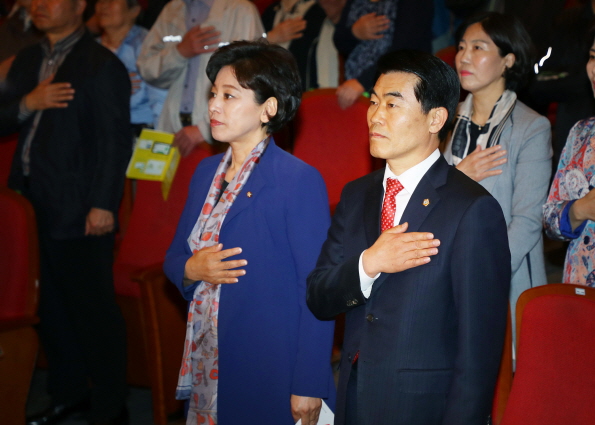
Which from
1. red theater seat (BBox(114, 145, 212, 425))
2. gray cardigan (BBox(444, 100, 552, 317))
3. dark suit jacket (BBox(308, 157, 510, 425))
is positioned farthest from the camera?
red theater seat (BBox(114, 145, 212, 425))

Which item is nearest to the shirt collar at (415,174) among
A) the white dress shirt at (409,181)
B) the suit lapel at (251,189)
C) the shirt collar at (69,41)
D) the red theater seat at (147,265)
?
the white dress shirt at (409,181)

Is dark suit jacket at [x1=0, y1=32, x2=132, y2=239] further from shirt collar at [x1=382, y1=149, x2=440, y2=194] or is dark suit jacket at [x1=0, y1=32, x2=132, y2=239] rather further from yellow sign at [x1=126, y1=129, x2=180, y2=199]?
shirt collar at [x1=382, y1=149, x2=440, y2=194]

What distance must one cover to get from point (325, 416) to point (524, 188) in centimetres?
101

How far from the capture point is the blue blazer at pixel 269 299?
1723 millimetres

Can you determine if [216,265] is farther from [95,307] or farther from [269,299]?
[95,307]

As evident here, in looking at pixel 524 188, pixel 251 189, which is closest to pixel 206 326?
pixel 251 189

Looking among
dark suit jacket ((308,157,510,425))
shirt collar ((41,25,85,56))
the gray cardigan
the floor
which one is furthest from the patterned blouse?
shirt collar ((41,25,85,56))

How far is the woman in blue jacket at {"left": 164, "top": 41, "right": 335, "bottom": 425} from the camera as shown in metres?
1.72

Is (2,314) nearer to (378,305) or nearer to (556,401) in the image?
(378,305)

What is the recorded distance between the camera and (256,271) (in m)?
1.74

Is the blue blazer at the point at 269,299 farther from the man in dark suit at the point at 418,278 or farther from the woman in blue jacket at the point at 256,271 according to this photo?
the man in dark suit at the point at 418,278

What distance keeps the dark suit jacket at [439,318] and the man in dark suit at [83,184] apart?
68.1 inches

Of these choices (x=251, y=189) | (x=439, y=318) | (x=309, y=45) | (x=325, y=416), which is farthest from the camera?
(x=309, y=45)

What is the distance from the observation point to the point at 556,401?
4.90ft
